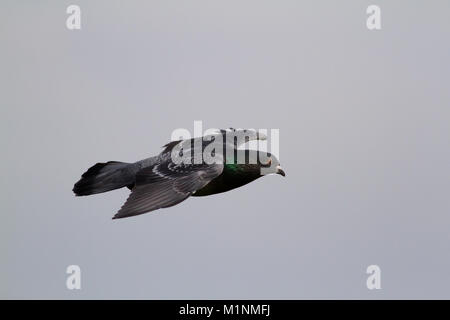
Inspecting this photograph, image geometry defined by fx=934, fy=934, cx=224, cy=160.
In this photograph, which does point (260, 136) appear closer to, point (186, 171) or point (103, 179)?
point (186, 171)

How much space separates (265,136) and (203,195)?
2484mm

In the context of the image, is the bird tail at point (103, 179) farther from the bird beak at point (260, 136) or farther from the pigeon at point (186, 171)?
the bird beak at point (260, 136)

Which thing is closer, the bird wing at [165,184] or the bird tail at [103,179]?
the bird wing at [165,184]

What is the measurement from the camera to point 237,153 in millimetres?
19328

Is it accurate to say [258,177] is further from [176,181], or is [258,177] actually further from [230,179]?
[176,181]

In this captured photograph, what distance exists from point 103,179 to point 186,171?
7.37ft

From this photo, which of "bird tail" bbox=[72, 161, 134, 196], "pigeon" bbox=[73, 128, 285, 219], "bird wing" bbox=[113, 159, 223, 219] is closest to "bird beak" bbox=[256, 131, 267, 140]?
"pigeon" bbox=[73, 128, 285, 219]

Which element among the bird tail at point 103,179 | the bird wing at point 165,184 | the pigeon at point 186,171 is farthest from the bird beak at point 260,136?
the bird tail at point 103,179

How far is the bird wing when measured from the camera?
51.8 feet

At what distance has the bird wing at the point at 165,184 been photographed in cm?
1580

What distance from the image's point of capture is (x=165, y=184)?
16.9m

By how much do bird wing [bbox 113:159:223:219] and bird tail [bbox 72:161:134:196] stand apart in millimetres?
652

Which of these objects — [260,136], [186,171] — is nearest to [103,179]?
[186,171]

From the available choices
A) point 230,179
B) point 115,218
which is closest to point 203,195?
point 230,179
